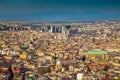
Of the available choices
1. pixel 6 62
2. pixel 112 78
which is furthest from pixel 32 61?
pixel 112 78

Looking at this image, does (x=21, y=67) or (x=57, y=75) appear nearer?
(x=57, y=75)

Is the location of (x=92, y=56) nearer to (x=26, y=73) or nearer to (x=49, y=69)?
(x=49, y=69)

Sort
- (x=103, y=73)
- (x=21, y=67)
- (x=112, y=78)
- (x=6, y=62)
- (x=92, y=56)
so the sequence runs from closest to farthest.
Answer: (x=112, y=78) → (x=103, y=73) → (x=21, y=67) → (x=6, y=62) → (x=92, y=56)

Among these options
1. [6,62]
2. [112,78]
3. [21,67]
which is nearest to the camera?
[112,78]

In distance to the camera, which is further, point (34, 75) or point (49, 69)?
point (49, 69)

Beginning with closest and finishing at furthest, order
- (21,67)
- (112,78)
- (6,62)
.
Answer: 1. (112,78)
2. (21,67)
3. (6,62)

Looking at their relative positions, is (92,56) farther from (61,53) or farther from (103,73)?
(103,73)

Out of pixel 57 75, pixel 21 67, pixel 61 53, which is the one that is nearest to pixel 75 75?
pixel 57 75
